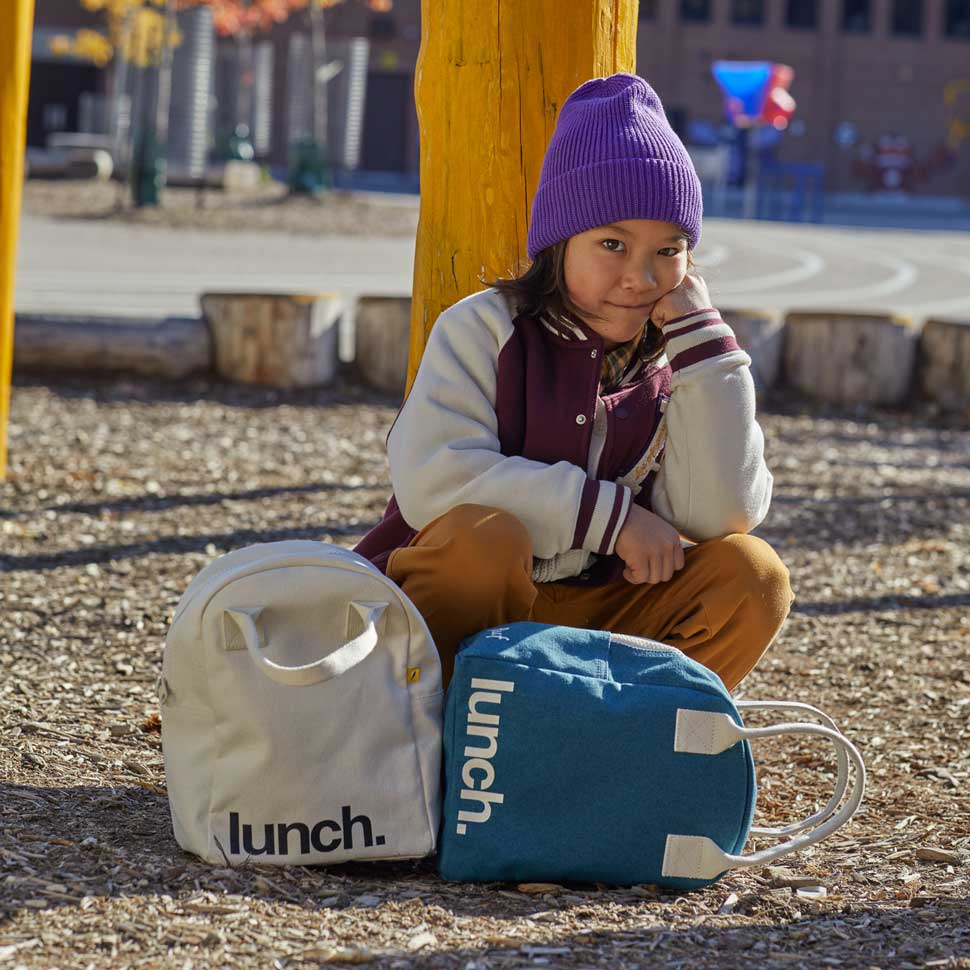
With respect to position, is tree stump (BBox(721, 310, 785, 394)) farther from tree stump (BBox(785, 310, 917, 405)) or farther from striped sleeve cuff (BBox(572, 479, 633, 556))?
striped sleeve cuff (BBox(572, 479, 633, 556))

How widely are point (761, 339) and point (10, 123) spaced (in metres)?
4.33

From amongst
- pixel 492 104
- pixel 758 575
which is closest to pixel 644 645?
pixel 758 575

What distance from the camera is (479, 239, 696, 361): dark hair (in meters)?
2.97

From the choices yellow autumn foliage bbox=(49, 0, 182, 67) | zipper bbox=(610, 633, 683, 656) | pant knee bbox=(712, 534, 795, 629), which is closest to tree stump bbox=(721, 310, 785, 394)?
pant knee bbox=(712, 534, 795, 629)

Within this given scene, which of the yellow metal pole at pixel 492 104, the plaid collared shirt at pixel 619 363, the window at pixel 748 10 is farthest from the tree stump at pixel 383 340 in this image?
the window at pixel 748 10

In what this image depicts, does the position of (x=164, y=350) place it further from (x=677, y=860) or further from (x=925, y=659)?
(x=677, y=860)

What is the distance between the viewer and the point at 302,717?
2.53 meters

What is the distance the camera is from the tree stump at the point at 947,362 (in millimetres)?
8305

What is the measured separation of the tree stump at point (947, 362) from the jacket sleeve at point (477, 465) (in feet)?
19.4

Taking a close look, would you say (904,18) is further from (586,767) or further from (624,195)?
(586,767)

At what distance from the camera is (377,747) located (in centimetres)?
257

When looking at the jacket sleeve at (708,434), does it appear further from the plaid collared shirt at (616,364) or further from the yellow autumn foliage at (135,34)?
the yellow autumn foliage at (135,34)

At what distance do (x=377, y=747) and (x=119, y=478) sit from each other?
12.4 ft

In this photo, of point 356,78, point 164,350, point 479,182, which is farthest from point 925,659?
point 356,78
